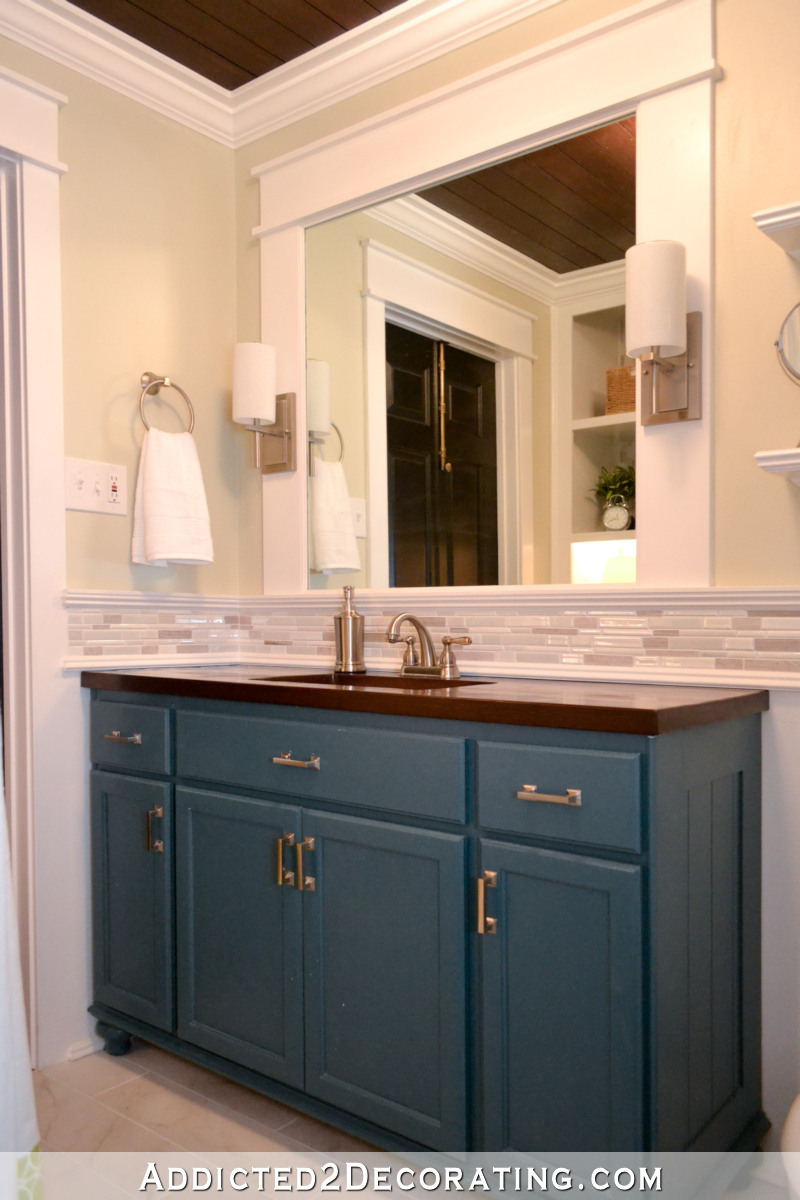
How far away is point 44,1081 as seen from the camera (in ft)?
6.98

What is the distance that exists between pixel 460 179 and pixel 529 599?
1.00 meters

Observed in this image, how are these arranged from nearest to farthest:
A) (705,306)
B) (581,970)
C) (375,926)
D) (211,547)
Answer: (581,970), (375,926), (705,306), (211,547)

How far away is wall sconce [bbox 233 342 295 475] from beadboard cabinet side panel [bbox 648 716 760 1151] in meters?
1.44

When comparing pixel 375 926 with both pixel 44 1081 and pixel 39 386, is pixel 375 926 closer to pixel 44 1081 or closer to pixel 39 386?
pixel 44 1081

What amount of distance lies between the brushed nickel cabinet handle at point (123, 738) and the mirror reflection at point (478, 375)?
0.64 m

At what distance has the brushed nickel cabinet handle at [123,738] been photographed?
2191 millimetres

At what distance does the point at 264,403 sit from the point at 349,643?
0.69 metres

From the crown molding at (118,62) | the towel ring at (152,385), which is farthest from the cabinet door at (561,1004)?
the crown molding at (118,62)

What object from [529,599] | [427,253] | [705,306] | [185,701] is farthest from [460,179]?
[185,701]

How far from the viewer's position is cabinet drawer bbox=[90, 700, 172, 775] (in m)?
2.14

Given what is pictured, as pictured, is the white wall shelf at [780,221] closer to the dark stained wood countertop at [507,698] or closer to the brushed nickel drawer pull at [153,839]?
the dark stained wood countertop at [507,698]

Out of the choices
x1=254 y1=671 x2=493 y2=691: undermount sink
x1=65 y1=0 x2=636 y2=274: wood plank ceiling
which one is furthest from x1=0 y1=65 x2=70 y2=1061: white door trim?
x1=254 y1=671 x2=493 y2=691: undermount sink

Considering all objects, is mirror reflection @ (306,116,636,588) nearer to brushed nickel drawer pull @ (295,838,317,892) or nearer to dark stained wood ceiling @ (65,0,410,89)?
dark stained wood ceiling @ (65,0,410,89)

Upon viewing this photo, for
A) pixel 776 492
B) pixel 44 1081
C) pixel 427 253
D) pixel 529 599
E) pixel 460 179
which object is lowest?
pixel 44 1081
